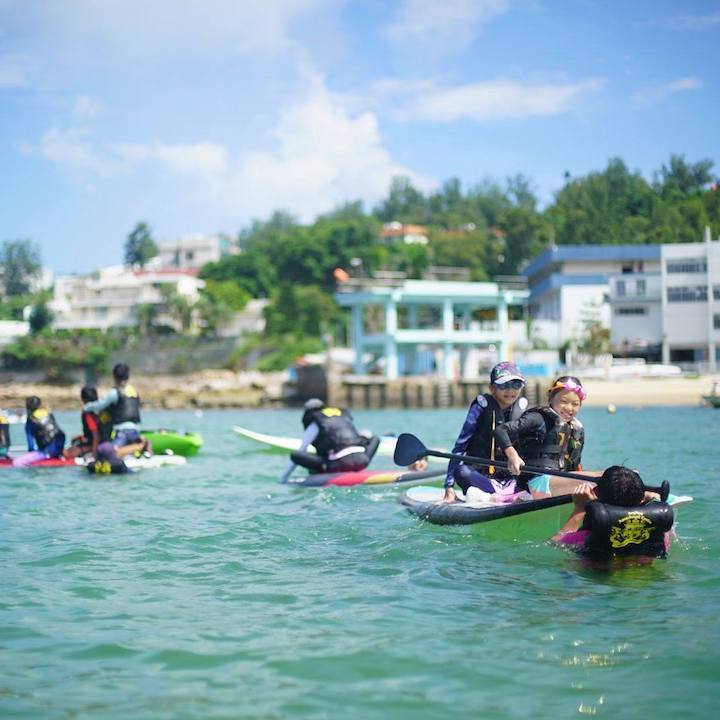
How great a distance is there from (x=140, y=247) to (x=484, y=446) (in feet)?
378

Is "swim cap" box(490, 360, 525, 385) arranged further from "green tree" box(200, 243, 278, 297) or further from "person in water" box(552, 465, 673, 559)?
"green tree" box(200, 243, 278, 297)

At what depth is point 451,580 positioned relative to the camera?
25.2 ft

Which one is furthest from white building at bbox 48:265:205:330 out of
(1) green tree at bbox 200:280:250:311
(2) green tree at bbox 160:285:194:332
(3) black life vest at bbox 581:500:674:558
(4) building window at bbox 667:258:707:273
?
(3) black life vest at bbox 581:500:674:558

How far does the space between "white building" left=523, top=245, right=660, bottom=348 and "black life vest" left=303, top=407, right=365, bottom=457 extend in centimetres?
5219

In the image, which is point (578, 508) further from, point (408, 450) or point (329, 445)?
point (329, 445)

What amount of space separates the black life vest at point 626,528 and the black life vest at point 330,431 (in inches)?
282

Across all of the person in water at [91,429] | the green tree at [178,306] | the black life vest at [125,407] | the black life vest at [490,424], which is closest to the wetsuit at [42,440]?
the person in water at [91,429]

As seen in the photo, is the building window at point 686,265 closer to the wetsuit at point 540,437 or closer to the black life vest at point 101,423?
the black life vest at point 101,423

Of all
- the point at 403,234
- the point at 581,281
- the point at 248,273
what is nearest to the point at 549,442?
the point at 581,281

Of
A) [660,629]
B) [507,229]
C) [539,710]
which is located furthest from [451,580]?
[507,229]

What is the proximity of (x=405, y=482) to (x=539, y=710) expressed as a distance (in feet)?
30.1

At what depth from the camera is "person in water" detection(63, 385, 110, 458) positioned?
636 inches

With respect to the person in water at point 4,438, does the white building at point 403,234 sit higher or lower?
higher

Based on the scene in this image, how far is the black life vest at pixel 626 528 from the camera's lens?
24.1ft
